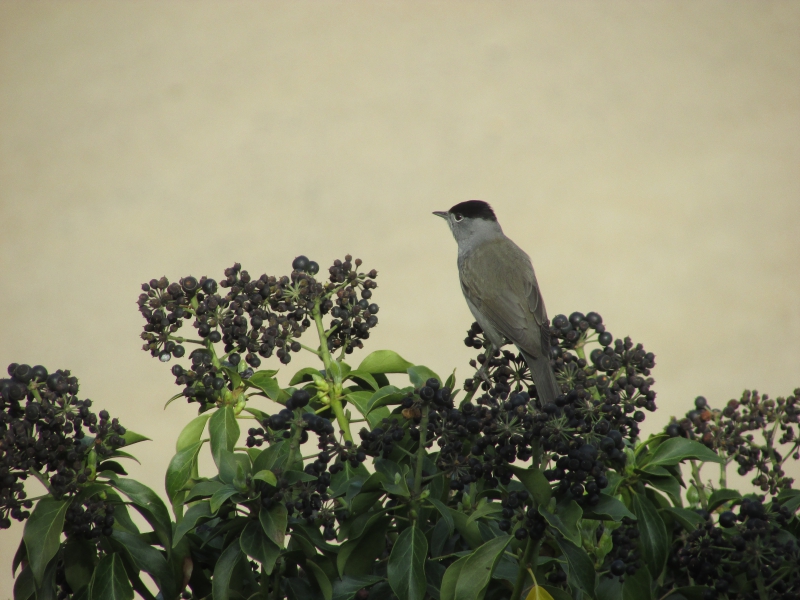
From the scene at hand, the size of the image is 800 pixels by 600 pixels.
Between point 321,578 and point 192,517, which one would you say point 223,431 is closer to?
point 192,517

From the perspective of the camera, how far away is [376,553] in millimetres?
1720

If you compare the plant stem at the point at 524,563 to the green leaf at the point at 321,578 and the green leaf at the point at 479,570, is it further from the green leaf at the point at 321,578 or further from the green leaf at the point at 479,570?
the green leaf at the point at 321,578

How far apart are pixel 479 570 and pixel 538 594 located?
127 mm

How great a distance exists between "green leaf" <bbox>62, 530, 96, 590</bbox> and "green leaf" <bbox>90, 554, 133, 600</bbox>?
0.09 metres

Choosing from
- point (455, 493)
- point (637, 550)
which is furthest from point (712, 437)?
point (455, 493)

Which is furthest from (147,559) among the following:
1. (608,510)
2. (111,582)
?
(608,510)

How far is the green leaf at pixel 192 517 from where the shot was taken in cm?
157

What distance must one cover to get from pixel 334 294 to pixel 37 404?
2.63ft

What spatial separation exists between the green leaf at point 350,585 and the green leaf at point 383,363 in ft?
2.06

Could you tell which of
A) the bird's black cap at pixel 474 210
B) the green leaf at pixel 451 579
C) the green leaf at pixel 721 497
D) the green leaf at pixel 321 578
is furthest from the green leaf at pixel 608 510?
the bird's black cap at pixel 474 210

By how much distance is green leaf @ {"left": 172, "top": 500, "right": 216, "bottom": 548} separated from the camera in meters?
1.57

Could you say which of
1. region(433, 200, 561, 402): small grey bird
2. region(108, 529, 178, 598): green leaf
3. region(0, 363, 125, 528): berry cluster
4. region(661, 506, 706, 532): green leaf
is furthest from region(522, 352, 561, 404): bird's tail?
region(0, 363, 125, 528): berry cluster

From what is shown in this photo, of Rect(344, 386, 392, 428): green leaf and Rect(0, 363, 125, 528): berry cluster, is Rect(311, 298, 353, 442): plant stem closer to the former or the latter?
Rect(344, 386, 392, 428): green leaf

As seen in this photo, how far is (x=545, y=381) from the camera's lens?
236 cm
